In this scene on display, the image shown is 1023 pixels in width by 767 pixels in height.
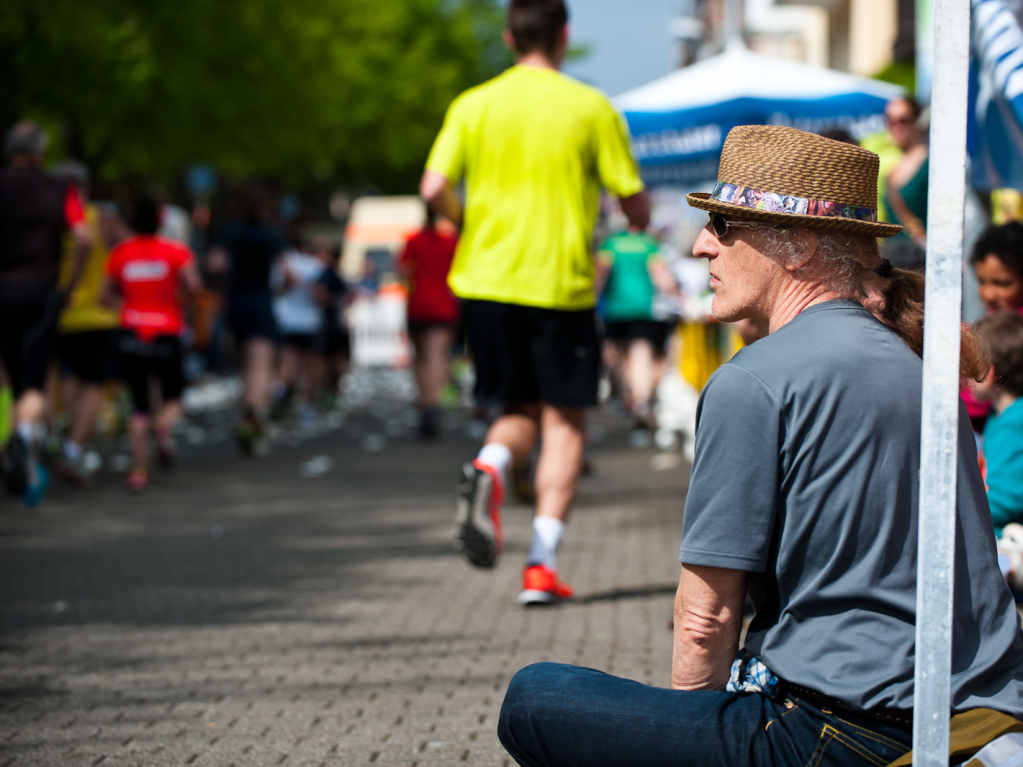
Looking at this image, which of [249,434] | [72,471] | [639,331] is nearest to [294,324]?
[249,434]

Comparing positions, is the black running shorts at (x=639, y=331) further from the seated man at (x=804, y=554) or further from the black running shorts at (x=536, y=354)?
the seated man at (x=804, y=554)

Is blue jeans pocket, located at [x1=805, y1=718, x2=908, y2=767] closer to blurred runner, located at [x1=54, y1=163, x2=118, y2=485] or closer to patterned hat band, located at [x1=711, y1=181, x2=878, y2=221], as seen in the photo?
patterned hat band, located at [x1=711, y1=181, x2=878, y2=221]

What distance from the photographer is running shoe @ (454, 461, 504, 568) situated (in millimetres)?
5188

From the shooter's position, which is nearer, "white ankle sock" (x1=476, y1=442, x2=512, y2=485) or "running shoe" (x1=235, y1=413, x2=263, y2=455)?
"white ankle sock" (x1=476, y1=442, x2=512, y2=485)

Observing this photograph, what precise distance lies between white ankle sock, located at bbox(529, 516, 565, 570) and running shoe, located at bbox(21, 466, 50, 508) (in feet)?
13.2

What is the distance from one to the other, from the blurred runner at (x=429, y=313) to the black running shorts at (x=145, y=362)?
338 centimetres

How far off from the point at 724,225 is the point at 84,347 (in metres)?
8.12

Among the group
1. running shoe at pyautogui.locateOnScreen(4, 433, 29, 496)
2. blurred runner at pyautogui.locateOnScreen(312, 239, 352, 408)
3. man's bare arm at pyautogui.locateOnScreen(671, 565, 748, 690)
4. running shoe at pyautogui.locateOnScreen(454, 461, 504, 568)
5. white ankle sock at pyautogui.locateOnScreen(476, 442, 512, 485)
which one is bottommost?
blurred runner at pyautogui.locateOnScreen(312, 239, 352, 408)

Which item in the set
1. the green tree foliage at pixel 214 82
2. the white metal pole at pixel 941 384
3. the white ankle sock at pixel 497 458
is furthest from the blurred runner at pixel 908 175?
the green tree foliage at pixel 214 82

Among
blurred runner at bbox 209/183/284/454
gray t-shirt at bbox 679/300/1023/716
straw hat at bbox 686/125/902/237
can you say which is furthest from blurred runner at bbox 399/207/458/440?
gray t-shirt at bbox 679/300/1023/716

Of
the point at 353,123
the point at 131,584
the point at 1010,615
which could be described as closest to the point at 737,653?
the point at 1010,615

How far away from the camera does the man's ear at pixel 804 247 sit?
8.18ft

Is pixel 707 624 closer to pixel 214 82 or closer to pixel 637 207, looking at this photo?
pixel 637 207

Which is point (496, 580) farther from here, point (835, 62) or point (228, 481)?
point (835, 62)
